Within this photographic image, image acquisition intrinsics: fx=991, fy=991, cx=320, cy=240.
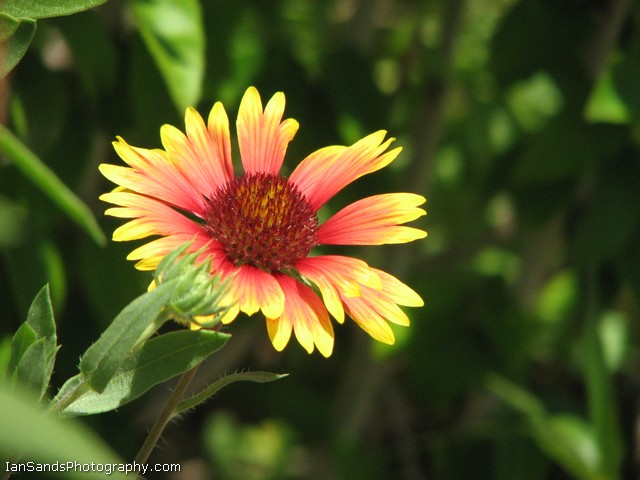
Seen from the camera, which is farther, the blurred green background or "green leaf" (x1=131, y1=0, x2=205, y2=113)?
the blurred green background

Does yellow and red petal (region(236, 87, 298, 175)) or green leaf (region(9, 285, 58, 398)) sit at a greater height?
yellow and red petal (region(236, 87, 298, 175))

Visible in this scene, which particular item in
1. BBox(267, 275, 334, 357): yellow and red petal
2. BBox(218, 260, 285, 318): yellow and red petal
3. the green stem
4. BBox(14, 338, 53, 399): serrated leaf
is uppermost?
BBox(218, 260, 285, 318): yellow and red petal

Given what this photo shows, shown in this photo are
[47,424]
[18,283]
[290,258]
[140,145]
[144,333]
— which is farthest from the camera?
[140,145]

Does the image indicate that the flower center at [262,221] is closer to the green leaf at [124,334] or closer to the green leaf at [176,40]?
the green leaf at [124,334]

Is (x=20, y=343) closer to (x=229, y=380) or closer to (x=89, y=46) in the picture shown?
(x=229, y=380)

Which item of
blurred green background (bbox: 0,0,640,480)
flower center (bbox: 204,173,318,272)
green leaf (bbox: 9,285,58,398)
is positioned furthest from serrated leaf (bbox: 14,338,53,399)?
blurred green background (bbox: 0,0,640,480)

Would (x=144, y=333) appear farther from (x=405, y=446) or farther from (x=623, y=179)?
(x=405, y=446)

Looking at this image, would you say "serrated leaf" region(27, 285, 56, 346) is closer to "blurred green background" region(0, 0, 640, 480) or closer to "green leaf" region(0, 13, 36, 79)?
"green leaf" region(0, 13, 36, 79)

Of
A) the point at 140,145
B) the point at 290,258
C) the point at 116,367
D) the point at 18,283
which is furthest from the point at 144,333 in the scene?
the point at 140,145
